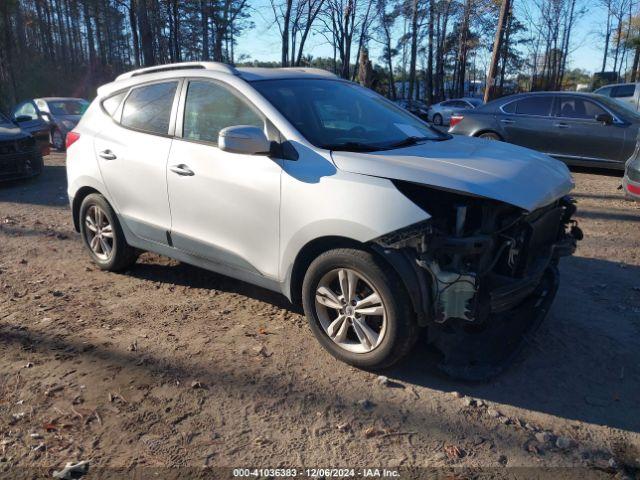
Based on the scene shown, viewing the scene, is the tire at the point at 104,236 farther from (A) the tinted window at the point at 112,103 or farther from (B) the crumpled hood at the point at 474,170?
(B) the crumpled hood at the point at 474,170

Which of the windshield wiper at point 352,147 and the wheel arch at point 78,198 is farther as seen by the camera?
the wheel arch at point 78,198

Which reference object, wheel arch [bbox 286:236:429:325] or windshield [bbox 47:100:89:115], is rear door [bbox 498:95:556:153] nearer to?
wheel arch [bbox 286:236:429:325]

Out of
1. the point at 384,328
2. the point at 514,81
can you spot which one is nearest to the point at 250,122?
the point at 384,328

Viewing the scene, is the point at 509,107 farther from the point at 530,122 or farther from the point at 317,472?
the point at 317,472

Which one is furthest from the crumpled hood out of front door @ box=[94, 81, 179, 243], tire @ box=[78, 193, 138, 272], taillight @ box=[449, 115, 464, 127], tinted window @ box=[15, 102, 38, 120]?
tinted window @ box=[15, 102, 38, 120]

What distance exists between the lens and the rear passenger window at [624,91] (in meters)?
16.3

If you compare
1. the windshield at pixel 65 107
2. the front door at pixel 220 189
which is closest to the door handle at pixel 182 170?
the front door at pixel 220 189

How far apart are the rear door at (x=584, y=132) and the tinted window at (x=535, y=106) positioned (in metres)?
0.18

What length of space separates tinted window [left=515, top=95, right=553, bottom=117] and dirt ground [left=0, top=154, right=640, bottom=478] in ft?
20.9

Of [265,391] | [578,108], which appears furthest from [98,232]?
[578,108]

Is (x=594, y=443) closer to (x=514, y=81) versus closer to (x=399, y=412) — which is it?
(x=399, y=412)

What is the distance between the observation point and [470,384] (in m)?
3.29

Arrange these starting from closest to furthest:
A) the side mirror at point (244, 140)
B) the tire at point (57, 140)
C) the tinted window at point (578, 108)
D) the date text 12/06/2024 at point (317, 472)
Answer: the date text 12/06/2024 at point (317, 472), the side mirror at point (244, 140), the tinted window at point (578, 108), the tire at point (57, 140)

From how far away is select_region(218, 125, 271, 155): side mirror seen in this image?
3406 millimetres
